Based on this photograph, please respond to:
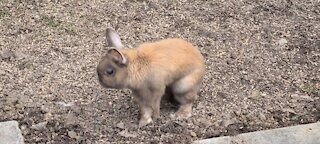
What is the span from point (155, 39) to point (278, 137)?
1745 mm

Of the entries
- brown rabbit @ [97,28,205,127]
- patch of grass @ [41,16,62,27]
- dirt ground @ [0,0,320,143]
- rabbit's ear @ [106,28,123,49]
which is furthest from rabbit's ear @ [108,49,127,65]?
patch of grass @ [41,16,62,27]

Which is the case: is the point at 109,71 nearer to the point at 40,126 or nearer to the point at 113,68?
the point at 113,68

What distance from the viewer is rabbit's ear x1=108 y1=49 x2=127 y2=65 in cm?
492

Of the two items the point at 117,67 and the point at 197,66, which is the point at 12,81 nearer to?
the point at 117,67

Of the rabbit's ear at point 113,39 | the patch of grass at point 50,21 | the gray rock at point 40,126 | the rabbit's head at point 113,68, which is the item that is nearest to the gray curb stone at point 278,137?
the rabbit's head at point 113,68

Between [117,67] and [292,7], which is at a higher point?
[117,67]

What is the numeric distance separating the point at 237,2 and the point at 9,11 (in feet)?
7.68

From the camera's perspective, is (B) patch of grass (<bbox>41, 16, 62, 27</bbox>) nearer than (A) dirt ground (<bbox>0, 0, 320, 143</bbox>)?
No

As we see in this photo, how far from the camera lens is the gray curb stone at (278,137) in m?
5.07

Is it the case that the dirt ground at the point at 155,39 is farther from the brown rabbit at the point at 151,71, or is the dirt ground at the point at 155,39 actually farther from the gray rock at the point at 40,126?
the brown rabbit at the point at 151,71

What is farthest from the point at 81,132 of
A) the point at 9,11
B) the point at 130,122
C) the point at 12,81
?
the point at 9,11

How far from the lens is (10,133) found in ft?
16.5

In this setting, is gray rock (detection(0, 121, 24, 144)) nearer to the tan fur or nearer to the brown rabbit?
the brown rabbit

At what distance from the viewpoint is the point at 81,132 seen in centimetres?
521
